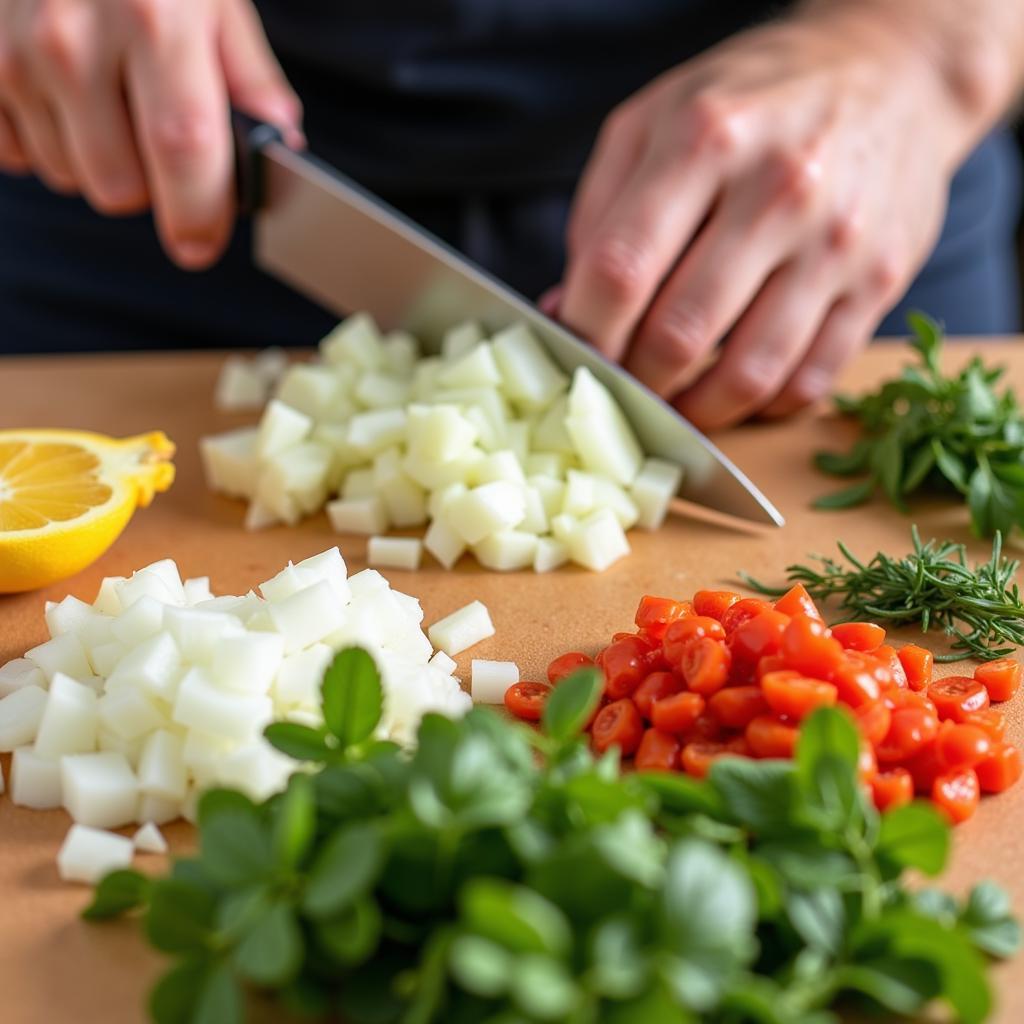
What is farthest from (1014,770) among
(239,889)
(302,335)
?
(302,335)

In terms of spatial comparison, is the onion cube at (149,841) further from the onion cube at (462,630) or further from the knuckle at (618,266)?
the knuckle at (618,266)

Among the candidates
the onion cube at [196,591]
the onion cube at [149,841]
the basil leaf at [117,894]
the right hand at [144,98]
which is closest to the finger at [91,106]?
the right hand at [144,98]

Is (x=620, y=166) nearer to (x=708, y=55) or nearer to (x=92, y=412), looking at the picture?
(x=708, y=55)

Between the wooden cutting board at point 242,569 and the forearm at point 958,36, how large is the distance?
0.52m

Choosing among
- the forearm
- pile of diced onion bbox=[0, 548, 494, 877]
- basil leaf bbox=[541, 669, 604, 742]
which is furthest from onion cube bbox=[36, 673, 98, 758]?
the forearm

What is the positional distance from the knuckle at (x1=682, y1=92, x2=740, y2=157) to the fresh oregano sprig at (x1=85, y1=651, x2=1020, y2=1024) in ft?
4.24

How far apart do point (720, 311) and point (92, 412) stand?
47.2 inches

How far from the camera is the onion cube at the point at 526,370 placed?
215 cm

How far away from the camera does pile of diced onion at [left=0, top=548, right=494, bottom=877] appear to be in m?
1.41

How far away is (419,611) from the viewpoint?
1.70 metres

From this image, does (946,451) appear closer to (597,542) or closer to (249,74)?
(597,542)

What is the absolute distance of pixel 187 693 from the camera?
4.64 ft

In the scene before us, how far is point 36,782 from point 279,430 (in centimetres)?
83

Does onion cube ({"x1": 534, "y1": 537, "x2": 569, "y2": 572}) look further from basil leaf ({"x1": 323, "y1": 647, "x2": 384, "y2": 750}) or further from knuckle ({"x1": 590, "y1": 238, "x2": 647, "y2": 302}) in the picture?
basil leaf ({"x1": 323, "y1": 647, "x2": 384, "y2": 750})
